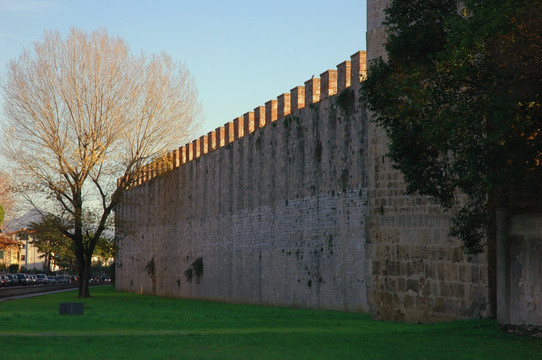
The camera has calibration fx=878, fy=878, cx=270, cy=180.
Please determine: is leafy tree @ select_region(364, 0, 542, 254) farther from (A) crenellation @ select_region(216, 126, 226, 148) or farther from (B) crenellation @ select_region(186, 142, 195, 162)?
(B) crenellation @ select_region(186, 142, 195, 162)

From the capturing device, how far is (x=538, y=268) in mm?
15352

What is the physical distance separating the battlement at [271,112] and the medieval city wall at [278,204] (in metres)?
0.04

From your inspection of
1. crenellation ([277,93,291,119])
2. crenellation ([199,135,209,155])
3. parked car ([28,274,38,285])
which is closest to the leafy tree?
crenellation ([277,93,291,119])

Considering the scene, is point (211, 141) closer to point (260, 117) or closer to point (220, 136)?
point (220, 136)

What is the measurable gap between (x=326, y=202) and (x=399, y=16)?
12.1 m

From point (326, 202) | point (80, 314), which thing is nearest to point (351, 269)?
point (326, 202)

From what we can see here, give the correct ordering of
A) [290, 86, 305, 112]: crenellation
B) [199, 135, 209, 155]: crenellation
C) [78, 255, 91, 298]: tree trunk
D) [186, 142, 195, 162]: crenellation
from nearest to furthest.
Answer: [290, 86, 305, 112]: crenellation < [199, 135, 209, 155]: crenellation < [78, 255, 91, 298]: tree trunk < [186, 142, 195, 162]: crenellation

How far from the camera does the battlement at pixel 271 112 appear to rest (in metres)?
27.3

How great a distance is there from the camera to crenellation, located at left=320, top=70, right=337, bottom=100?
28.3 m

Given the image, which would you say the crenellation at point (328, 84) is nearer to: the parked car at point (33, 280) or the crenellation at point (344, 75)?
the crenellation at point (344, 75)

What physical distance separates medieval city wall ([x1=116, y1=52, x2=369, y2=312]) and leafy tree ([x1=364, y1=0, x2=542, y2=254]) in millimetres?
8724

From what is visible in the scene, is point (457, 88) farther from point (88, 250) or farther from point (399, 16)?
point (88, 250)

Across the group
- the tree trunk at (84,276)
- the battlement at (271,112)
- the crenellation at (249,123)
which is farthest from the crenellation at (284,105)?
the tree trunk at (84,276)

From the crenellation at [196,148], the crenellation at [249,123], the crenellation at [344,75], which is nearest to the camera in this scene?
the crenellation at [344,75]
